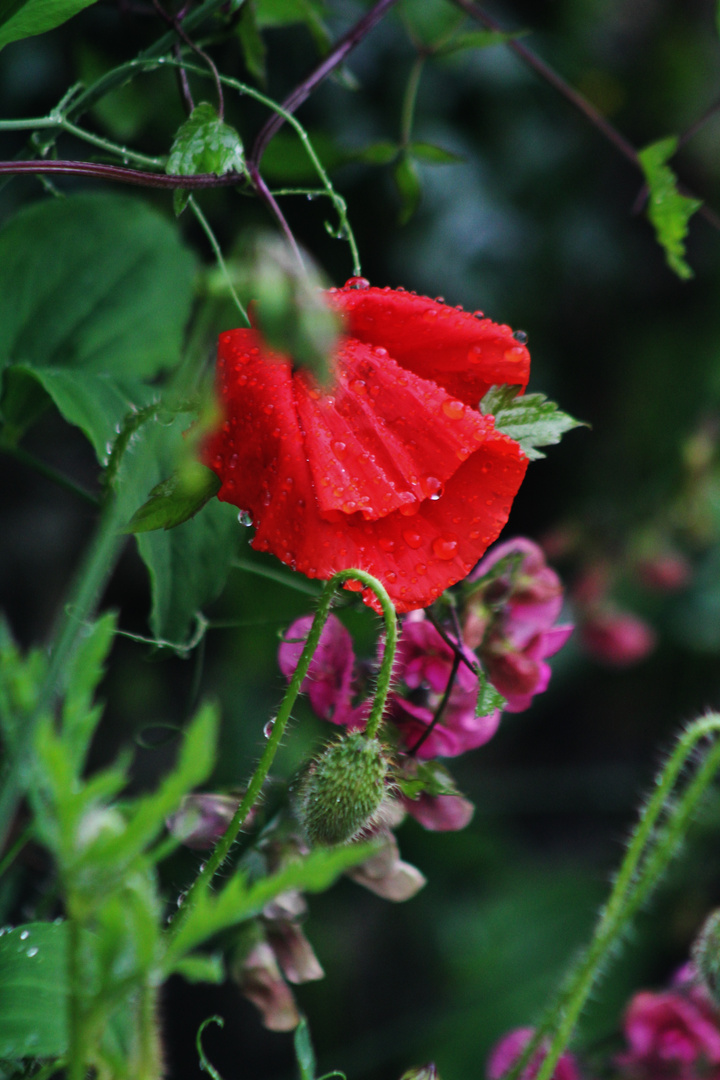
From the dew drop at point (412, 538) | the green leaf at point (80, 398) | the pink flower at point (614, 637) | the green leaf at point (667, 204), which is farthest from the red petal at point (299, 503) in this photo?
the pink flower at point (614, 637)

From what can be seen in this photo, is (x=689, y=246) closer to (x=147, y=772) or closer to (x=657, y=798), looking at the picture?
(x=147, y=772)

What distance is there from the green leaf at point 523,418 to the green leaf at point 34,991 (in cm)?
30

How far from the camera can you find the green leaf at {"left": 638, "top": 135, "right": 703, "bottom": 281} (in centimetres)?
57

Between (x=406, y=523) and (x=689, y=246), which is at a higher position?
(x=689, y=246)

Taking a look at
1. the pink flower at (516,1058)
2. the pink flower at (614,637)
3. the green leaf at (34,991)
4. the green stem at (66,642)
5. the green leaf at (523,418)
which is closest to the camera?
the green stem at (66,642)

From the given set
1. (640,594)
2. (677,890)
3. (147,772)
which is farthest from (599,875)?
(147,772)

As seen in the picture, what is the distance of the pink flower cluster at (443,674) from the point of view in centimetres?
49

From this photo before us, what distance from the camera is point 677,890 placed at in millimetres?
1182

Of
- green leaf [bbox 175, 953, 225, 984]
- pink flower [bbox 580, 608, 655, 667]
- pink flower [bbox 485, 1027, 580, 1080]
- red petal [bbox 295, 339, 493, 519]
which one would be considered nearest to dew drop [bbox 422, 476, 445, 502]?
red petal [bbox 295, 339, 493, 519]

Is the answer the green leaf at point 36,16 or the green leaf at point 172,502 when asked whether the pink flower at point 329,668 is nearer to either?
the green leaf at point 172,502

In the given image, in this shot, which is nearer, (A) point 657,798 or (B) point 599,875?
(A) point 657,798

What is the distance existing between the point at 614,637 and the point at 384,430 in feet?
2.71

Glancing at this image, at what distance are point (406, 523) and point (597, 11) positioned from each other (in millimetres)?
1186

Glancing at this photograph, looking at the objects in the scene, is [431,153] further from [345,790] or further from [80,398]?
[345,790]
